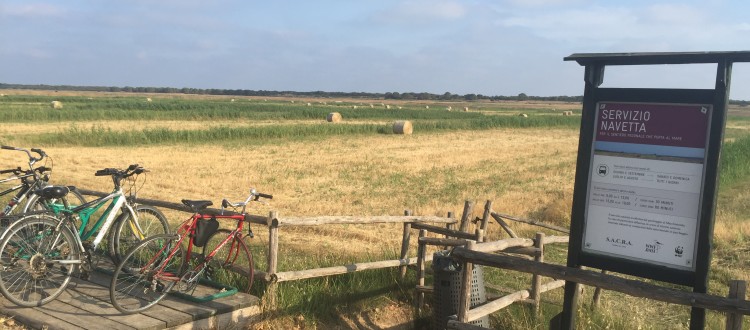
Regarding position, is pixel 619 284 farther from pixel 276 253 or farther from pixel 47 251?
pixel 47 251

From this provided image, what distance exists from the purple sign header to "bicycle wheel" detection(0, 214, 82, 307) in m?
4.62

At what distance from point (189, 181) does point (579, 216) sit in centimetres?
1453

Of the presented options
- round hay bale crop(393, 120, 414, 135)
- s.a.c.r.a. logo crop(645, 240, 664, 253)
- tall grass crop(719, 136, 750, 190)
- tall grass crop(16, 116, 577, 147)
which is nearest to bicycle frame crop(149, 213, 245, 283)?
s.a.c.r.a. logo crop(645, 240, 664, 253)

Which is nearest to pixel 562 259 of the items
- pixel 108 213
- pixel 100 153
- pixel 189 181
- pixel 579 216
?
pixel 579 216

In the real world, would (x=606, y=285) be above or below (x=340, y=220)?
above

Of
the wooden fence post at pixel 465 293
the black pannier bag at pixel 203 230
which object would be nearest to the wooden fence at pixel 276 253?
the black pannier bag at pixel 203 230

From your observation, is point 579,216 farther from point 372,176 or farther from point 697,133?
point 372,176

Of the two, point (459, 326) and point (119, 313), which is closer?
point (459, 326)

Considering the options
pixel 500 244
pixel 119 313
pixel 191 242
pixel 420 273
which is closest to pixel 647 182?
pixel 500 244

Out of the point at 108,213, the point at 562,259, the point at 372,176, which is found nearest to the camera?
the point at 108,213

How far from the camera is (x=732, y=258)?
37.6 ft

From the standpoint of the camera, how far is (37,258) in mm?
5727

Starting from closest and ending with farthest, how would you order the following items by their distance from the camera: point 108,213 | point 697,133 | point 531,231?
1. point 697,133
2. point 108,213
3. point 531,231

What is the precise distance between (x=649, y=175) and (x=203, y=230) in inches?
149
